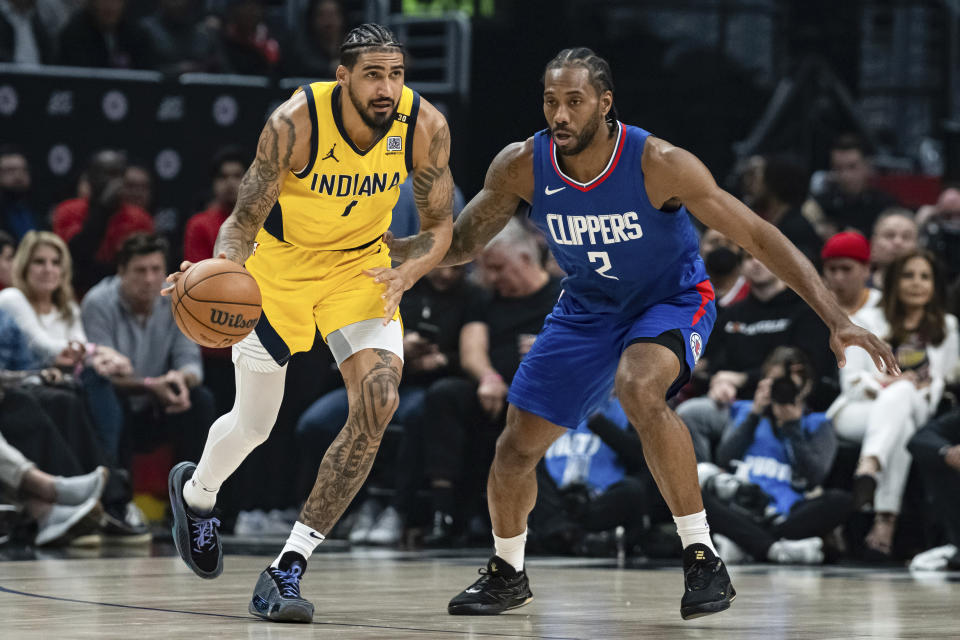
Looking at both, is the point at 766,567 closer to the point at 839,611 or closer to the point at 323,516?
the point at 839,611

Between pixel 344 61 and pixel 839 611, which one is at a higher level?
pixel 344 61

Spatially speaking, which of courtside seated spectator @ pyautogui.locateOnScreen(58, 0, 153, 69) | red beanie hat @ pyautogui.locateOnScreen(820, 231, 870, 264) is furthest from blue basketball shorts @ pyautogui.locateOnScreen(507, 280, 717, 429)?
courtside seated spectator @ pyautogui.locateOnScreen(58, 0, 153, 69)

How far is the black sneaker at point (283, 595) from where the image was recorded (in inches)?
192

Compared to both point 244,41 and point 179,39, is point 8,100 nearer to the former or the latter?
point 179,39

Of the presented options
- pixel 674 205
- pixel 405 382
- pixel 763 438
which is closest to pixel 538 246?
pixel 405 382

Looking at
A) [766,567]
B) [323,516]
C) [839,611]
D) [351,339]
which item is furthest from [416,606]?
[766,567]

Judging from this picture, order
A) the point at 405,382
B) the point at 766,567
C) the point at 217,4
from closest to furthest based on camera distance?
the point at 766,567 → the point at 405,382 → the point at 217,4

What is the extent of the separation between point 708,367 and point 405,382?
180 cm

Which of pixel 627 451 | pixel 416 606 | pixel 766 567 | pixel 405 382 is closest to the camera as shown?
pixel 416 606

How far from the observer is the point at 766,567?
7.69 meters

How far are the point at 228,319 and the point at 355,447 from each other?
0.63 metres

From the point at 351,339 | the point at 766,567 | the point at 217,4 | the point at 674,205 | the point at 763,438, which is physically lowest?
the point at 766,567

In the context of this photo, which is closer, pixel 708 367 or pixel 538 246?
pixel 708 367

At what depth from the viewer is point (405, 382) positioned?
9227 mm
